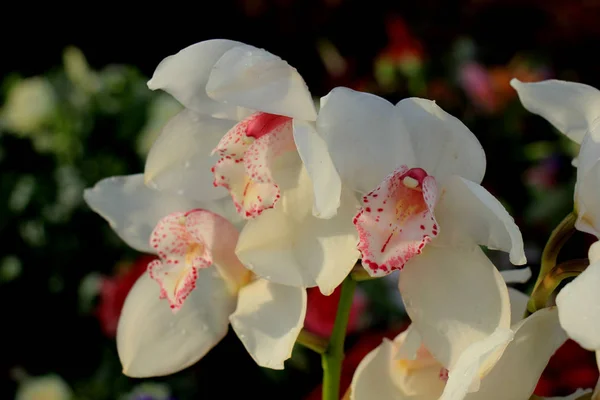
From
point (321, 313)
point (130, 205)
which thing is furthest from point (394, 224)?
point (321, 313)

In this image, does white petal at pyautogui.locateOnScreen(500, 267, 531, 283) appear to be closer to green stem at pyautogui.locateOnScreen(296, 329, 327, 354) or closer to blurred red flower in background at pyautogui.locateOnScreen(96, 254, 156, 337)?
green stem at pyautogui.locateOnScreen(296, 329, 327, 354)

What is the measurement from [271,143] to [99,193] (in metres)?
0.20

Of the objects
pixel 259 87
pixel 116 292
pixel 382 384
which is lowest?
pixel 116 292

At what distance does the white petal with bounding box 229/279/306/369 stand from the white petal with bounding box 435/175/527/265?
0.34 ft

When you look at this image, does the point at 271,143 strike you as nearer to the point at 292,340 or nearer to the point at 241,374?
the point at 292,340

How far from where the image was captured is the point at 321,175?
445 mm

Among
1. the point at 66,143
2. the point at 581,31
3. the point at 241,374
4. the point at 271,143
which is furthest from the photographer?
the point at 581,31

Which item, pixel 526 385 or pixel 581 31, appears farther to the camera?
pixel 581 31

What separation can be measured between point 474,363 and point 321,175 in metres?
0.14

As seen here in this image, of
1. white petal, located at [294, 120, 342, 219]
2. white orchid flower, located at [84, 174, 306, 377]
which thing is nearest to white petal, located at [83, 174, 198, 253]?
white orchid flower, located at [84, 174, 306, 377]

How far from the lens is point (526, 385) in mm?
509

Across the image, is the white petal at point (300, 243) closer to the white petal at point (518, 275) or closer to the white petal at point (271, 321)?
the white petal at point (271, 321)

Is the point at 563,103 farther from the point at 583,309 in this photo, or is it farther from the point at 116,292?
the point at 116,292

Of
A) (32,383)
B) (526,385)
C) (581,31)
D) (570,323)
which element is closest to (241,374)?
(32,383)
